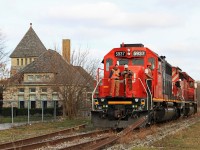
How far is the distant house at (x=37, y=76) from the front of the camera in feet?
94.0

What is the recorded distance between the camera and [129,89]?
1694cm

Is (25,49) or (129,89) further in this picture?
(25,49)

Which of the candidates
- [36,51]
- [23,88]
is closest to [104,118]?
[23,88]

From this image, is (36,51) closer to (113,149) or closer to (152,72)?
(152,72)

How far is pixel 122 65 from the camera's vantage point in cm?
1778

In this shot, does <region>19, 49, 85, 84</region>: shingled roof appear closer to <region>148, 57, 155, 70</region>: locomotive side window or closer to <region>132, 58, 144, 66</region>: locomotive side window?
<region>132, 58, 144, 66</region>: locomotive side window

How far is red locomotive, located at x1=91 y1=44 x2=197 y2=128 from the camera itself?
1641 cm

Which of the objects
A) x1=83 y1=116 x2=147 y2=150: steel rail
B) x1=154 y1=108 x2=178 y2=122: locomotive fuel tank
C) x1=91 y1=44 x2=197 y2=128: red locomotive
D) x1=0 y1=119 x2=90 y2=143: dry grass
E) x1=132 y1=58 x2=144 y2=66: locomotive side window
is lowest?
x1=0 y1=119 x2=90 y2=143: dry grass

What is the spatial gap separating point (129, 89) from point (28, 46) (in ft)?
231

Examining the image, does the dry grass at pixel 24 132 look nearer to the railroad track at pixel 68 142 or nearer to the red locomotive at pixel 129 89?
the railroad track at pixel 68 142

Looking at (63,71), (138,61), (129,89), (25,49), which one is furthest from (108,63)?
(25,49)

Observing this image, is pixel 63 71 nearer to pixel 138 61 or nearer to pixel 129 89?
pixel 138 61

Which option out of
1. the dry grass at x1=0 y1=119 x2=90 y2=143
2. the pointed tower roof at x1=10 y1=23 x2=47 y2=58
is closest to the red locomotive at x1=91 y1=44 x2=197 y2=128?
the dry grass at x1=0 y1=119 x2=90 y2=143

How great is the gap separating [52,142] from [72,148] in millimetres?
1676
